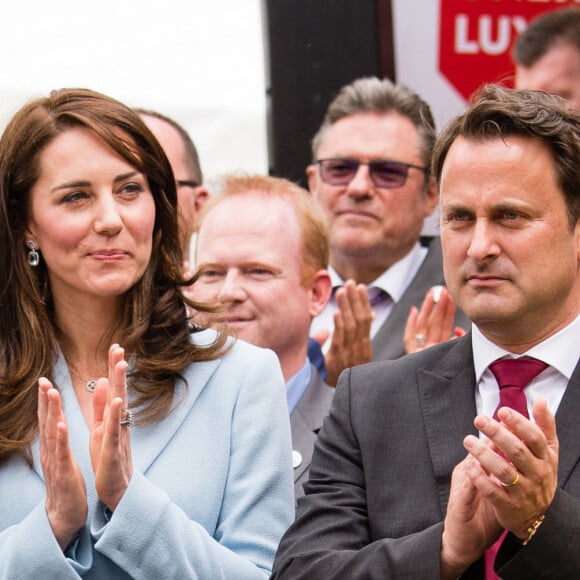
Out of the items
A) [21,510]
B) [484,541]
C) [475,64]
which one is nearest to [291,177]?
[475,64]

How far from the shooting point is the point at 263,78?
5906 millimetres

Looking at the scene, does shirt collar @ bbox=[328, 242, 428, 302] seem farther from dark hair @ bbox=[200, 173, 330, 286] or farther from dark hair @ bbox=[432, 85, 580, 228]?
dark hair @ bbox=[432, 85, 580, 228]

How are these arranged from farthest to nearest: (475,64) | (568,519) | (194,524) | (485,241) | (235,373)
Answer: (475,64) → (235,373) → (194,524) → (485,241) → (568,519)

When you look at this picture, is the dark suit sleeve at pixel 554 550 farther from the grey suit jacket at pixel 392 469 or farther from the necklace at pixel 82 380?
the necklace at pixel 82 380

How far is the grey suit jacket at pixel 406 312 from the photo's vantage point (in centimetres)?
510

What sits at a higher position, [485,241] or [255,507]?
[485,241]

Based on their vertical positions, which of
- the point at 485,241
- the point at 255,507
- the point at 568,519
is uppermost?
the point at 485,241

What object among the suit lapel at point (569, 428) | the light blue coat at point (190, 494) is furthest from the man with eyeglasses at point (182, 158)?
the suit lapel at point (569, 428)

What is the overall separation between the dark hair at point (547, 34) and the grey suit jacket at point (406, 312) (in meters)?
0.86

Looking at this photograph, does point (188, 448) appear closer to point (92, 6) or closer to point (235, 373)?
point (235, 373)

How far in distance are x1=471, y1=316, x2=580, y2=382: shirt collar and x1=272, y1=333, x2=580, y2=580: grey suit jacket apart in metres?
0.03

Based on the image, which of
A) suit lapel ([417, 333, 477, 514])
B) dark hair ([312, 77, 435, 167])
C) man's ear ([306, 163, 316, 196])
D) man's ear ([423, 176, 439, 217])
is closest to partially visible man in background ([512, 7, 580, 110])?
dark hair ([312, 77, 435, 167])

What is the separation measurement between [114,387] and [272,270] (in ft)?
4.87

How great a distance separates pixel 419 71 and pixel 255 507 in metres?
3.01
